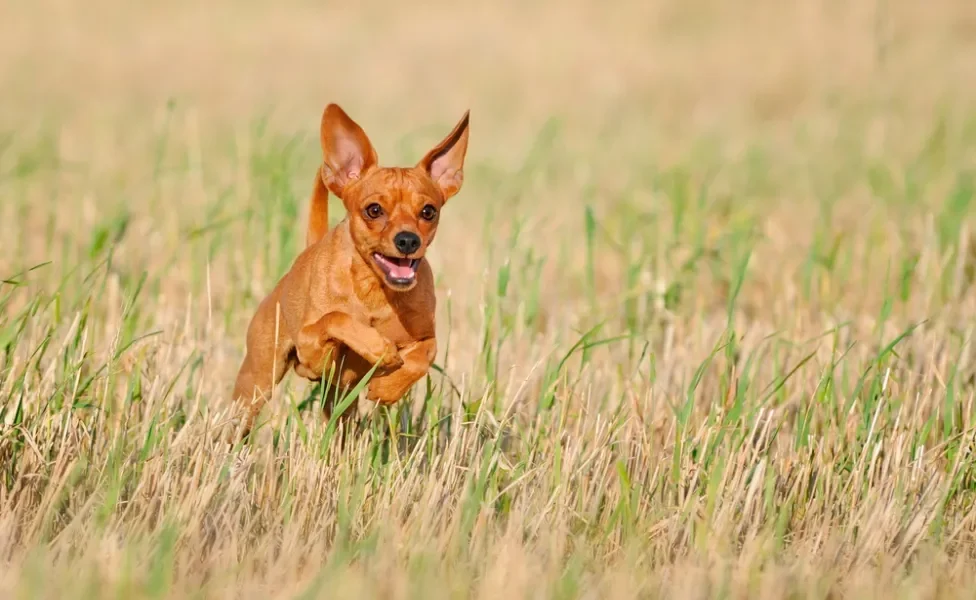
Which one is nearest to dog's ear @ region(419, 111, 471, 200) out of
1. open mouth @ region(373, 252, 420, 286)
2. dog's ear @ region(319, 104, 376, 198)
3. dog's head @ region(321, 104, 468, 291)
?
dog's head @ region(321, 104, 468, 291)

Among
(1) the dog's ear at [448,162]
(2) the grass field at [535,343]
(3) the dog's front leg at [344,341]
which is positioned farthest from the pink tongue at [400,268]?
(2) the grass field at [535,343]

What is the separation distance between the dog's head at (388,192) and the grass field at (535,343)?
2.28ft

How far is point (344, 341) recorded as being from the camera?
13.1 ft

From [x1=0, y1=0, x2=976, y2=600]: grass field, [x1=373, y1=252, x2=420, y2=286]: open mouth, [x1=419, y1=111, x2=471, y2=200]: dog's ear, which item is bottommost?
[x1=0, y1=0, x2=976, y2=600]: grass field

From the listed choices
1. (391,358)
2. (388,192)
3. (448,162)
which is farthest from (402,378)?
(448,162)

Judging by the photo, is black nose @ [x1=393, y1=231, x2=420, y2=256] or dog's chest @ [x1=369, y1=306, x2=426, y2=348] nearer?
black nose @ [x1=393, y1=231, x2=420, y2=256]

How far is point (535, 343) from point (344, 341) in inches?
81.2

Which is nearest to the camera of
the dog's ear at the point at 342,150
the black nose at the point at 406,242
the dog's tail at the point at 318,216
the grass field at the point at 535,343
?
the black nose at the point at 406,242

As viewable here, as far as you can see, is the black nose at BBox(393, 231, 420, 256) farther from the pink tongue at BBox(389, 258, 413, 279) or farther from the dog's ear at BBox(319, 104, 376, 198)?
the dog's ear at BBox(319, 104, 376, 198)

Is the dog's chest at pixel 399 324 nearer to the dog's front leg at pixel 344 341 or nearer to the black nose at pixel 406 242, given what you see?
the dog's front leg at pixel 344 341

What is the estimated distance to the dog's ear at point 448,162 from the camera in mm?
4242

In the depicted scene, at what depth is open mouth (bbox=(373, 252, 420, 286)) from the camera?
394cm

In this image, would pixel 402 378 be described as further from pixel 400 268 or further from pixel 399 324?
pixel 400 268

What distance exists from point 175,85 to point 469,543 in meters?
10.6
